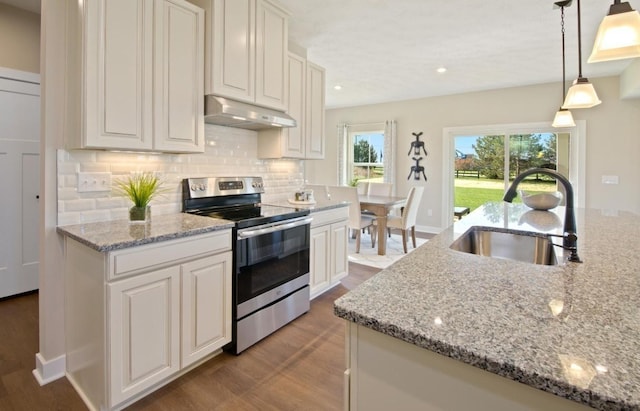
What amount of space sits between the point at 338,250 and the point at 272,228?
1.10 metres

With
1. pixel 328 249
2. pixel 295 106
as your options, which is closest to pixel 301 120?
pixel 295 106

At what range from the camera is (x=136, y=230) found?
1.80 m

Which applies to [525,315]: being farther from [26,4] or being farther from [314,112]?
[26,4]

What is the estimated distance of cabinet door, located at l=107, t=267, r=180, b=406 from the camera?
157 cm

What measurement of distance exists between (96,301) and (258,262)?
0.94 metres

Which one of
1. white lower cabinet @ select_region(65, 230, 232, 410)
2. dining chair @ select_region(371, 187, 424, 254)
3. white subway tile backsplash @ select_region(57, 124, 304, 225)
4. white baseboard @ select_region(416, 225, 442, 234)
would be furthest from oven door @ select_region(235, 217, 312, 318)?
white baseboard @ select_region(416, 225, 442, 234)

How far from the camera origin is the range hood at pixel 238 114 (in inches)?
89.6

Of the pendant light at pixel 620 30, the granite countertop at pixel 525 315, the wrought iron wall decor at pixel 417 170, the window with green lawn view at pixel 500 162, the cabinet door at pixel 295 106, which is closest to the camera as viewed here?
the granite countertop at pixel 525 315

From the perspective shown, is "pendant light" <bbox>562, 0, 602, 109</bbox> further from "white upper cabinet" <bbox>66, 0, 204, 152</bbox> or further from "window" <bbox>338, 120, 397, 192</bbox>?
"window" <bbox>338, 120, 397, 192</bbox>

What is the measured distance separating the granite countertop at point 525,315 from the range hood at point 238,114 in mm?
1685

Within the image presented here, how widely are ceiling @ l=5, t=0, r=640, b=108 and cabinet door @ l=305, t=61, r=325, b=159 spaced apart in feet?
1.41

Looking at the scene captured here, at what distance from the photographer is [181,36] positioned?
212 cm

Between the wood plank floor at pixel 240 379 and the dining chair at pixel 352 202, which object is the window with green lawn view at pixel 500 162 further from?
the wood plank floor at pixel 240 379

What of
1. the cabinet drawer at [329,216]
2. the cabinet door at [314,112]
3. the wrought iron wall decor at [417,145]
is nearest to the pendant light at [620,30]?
the cabinet drawer at [329,216]
